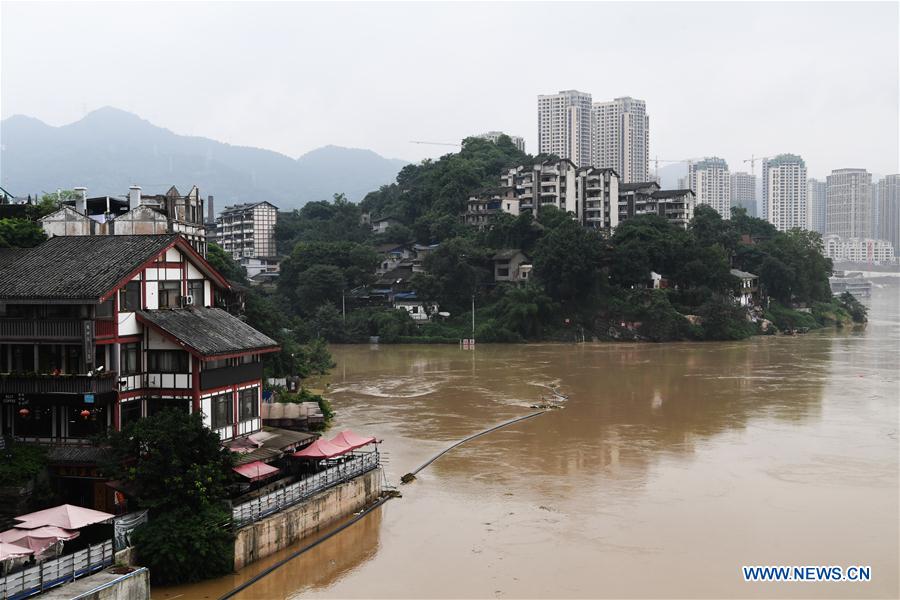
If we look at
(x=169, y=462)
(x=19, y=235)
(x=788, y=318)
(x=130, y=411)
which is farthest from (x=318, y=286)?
(x=169, y=462)

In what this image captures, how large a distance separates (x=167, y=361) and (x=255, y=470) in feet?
8.89

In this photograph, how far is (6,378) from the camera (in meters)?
16.0

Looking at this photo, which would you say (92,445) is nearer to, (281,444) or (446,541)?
(281,444)

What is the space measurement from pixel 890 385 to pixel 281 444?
101 feet

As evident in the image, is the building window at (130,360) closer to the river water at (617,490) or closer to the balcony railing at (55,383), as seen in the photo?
the balcony railing at (55,383)

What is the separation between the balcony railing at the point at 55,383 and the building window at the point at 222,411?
202 centimetres

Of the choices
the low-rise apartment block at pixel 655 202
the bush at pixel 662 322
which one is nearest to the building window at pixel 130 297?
the bush at pixel 662 322

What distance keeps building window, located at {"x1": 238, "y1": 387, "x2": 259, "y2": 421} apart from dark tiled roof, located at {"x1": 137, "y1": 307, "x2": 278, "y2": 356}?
0.95 m

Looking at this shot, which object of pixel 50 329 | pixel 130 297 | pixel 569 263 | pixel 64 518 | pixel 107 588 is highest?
pixel 569 263

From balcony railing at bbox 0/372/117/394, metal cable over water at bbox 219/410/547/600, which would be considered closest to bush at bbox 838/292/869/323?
metal cable over water at bbox 219/410/547/600

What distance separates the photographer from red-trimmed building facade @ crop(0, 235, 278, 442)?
16031 millimetres

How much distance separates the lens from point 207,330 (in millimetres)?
17969

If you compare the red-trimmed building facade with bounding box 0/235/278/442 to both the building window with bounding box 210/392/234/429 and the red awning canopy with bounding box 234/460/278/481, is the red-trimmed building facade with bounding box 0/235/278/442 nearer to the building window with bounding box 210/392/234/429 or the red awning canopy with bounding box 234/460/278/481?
the building window with bounding box 210/392/234/429

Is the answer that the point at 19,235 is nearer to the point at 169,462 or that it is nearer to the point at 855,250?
the point at 169,462
